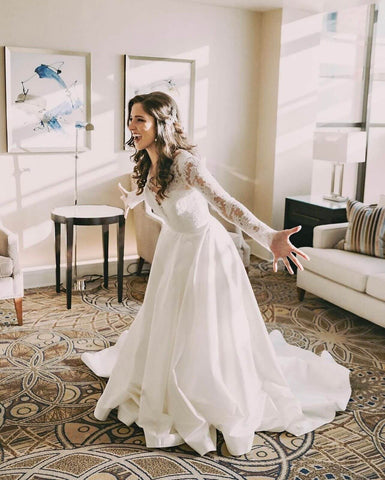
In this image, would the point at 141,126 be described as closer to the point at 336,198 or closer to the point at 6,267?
the point at 6,267

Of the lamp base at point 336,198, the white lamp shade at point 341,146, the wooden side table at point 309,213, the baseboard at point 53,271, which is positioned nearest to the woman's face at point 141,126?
the baseboard at point 53,271

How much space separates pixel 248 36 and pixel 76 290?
2964mm

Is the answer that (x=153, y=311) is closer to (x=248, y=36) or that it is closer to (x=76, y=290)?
(x=76, y=290)

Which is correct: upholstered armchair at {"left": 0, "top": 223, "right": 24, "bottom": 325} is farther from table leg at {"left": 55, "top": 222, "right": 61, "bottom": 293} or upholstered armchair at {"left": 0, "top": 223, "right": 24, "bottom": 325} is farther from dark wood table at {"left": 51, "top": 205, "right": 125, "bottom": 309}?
table leg at {"left": 55, "top": 222, "right": 61, "bottom": 293}

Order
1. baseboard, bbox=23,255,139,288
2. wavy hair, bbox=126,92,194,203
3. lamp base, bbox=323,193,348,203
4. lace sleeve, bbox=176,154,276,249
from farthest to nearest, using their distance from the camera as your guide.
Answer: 1. lamp base, bbox=323,193,348,203
2. baseboard, bbox=23,255,139,288
3. wavy hair, bbox=126,92,194,203
4. lace sleeve, bbox=176,154,276,249

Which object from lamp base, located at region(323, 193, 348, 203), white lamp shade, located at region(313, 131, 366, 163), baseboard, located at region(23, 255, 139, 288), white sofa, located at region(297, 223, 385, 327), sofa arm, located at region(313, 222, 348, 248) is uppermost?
white lamp shade, located at region(313, 131, 366, 163)

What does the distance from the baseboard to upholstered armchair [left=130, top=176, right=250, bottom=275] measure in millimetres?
285

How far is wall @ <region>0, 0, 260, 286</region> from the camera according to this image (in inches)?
186

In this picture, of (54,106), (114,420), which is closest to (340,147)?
(54,106)

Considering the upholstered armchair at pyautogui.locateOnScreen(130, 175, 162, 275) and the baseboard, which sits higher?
the upholstered armchair at pyautogui.locateOnScreen(130, 175, 162, 275)

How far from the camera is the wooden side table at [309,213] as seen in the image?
512 cm

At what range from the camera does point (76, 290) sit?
4.87 meters

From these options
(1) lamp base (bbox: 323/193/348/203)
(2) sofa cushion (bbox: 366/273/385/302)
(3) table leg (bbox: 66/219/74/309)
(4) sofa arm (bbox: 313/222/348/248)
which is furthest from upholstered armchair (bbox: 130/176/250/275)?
(2) sofa cushion (bbox: 366/273/385/302)

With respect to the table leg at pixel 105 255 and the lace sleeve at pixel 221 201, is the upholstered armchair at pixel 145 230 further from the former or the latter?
the lace sleeve at pixel 221 201
